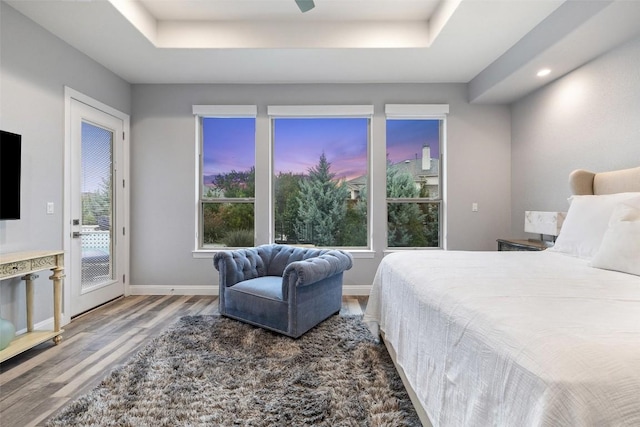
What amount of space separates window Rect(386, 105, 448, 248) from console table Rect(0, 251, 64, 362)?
3628 millimetres

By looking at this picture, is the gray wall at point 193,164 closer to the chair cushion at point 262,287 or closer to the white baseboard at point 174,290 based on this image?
the white baseboard at point 174,290

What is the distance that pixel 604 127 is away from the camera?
2.74 m

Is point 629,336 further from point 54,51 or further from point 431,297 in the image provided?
point 54,51

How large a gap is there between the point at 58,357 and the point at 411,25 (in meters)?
4.38

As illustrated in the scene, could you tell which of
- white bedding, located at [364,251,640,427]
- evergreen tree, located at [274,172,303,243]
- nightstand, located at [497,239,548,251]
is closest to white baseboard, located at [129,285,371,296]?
evergreen tree, located at [274,172,303,243]

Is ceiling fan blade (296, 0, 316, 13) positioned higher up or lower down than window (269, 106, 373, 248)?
higher up

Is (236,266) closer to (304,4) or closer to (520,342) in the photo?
(304,4)

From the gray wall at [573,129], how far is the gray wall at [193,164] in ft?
0.81

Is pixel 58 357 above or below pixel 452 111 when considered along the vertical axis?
below

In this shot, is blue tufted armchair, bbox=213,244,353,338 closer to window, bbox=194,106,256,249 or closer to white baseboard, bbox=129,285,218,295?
window, bbox=194,106,256,249

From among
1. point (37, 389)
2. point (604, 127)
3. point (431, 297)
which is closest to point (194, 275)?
point (37, 389)

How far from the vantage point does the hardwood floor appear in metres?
1.85

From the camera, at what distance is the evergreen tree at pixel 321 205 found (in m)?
4.34

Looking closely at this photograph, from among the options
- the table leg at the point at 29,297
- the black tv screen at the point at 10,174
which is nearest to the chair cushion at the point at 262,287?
the table leg at the point at 29,297
